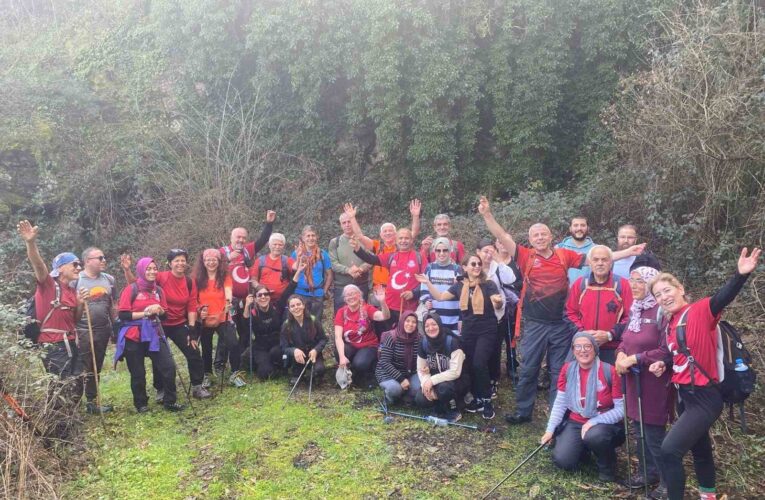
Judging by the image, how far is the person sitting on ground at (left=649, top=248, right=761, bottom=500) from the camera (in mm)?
3938

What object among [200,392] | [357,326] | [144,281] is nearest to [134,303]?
[144,281]

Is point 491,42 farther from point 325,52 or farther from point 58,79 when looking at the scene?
point 58,79

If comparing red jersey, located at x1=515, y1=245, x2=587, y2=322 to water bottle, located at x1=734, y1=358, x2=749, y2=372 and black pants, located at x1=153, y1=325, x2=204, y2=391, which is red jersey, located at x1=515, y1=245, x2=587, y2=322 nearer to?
water bottle, located at x1=734, y1=358, x2=749, y2=372

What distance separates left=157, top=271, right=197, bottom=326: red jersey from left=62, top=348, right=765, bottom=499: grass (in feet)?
3.59

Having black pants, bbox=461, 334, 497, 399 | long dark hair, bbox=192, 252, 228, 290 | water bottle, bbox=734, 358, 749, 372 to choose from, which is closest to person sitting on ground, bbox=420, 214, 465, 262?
black pants, bbox=461, 334, 497, 399

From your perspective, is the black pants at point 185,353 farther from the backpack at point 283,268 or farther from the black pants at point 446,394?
the black pants at point 446,394

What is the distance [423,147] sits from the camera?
12.4 m

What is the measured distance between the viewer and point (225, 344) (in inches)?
287

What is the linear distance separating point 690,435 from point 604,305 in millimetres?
1424

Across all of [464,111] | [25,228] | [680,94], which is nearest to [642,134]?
[680,94]

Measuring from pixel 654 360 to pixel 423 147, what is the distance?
343 inches

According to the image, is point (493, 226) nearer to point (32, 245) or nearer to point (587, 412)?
point (587, 412)

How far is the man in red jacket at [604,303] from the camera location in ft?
16.6

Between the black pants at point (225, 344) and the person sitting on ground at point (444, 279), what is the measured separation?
2.61 metres
